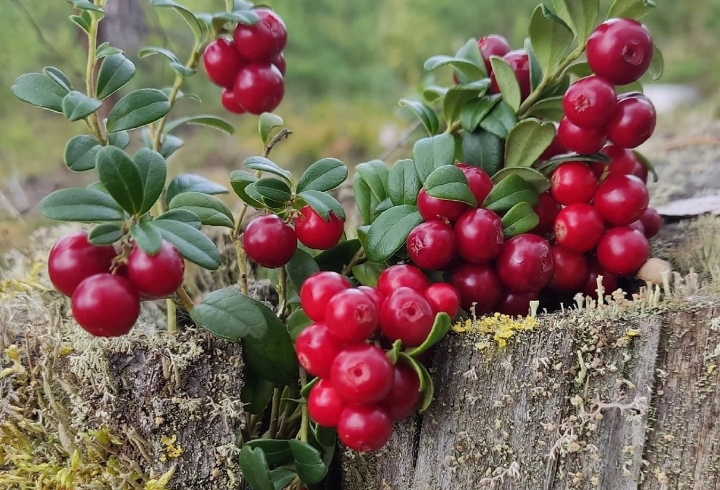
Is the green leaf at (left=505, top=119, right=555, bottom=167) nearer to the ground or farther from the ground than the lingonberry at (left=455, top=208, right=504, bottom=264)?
farther from the ground

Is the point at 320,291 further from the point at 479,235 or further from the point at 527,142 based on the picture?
the point at 527,142

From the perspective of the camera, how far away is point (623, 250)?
3.40 feet

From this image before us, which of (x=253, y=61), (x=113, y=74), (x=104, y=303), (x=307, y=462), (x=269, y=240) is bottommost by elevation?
(x=307, y=462)

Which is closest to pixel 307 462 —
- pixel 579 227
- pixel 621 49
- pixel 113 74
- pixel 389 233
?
pixel 389 233

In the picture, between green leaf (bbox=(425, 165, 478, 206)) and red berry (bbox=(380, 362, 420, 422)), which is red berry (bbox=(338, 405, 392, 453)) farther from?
green leaf (bbox=(425, 165, 478, 206))

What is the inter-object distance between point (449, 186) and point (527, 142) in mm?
278

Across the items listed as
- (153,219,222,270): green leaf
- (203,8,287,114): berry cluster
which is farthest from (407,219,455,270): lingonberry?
(203,8,287,114): berry cluster

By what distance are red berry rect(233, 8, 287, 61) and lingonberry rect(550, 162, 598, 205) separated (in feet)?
2.00

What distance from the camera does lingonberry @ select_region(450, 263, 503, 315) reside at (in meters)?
1.01

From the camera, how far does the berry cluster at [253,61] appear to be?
1.11m

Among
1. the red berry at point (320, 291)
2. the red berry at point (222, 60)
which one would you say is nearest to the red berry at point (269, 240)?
the red berry at point (320, 291)

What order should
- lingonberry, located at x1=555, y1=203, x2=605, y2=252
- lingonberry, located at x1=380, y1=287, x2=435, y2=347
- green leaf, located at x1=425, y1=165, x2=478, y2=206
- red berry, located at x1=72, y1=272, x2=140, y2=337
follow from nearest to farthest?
red berry, located at x1=72, y1=272, x2=140, y2=337 < lingonberry, located at x1=380, y1=287, x2=435, y2=347 < green leaf, located at x1=425, y1=165, x2=478, y2=206 < lingonberry, located at x1=555, y1=203, x2=605, y2=252

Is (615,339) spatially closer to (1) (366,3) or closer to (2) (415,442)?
(2) (415,442)

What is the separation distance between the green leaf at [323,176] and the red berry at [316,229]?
0.04m
